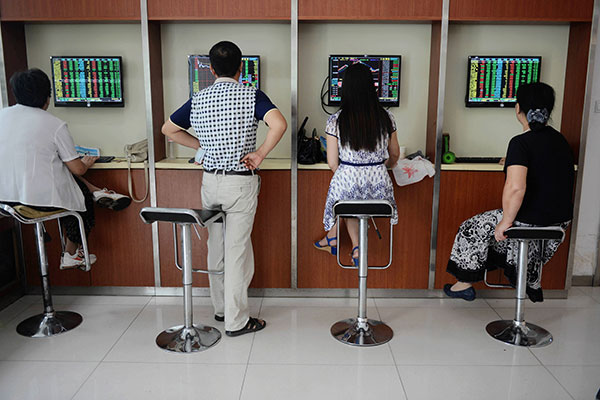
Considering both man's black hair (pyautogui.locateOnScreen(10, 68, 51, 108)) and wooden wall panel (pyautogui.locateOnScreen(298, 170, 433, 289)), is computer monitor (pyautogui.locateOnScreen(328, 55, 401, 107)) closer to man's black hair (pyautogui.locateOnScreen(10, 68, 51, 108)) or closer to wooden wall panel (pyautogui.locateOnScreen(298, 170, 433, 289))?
wooden wall panel (pyautogui.locateOnScreen(298, 170, 433, 289))

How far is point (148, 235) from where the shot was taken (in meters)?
3.92

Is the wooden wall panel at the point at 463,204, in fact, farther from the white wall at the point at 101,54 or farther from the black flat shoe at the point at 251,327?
the white wall at the point at 101,54

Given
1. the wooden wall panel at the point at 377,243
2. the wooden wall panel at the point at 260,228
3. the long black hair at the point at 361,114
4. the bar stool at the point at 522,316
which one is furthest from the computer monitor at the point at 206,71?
the bar stool at the point at 522,316

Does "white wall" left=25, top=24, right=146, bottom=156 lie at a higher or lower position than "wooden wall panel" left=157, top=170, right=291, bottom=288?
higher

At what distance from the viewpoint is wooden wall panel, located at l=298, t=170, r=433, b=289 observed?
151 inches

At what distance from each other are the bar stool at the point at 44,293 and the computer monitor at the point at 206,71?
4.51 ft

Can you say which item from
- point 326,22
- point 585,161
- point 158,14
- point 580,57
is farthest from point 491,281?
point 158,14

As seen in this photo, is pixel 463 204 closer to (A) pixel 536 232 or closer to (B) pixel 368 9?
(A) pixel 536 232

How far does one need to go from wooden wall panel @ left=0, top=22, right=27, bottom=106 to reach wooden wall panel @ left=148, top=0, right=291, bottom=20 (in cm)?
108

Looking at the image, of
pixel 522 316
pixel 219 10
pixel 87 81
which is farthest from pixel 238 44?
pixel 522 316

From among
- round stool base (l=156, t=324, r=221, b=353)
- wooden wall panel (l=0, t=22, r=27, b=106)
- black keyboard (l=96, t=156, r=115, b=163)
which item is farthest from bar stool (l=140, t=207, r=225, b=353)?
wooden wall panel (l=0, t=22, r=27, b=106)

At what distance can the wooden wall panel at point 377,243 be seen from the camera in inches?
151

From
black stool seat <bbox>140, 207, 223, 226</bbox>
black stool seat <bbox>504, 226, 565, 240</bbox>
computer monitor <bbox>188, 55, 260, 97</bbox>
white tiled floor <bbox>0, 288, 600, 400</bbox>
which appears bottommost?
white tiled floor <bbox>0, 288, 600, 400</bbox>

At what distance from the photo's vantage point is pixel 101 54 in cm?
409
